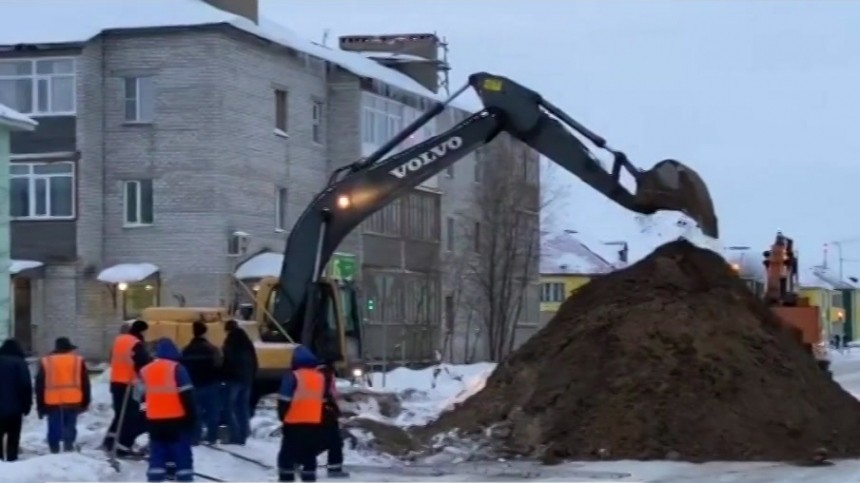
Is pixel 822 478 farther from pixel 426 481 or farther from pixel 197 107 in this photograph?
pixel 197 107

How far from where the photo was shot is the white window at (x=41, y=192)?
42719 mm

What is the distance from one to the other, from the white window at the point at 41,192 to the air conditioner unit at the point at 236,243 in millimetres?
4250

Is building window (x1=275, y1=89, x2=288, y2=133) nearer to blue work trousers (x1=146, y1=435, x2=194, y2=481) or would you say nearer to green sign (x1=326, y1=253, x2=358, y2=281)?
green sign (x1=326, y1=253, x2=358, y2=281)

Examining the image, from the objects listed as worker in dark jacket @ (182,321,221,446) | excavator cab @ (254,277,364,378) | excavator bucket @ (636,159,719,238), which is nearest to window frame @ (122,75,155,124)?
excavator cab @ (254,277,364,378)

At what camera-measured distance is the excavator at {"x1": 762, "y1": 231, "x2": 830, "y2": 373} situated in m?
29.0

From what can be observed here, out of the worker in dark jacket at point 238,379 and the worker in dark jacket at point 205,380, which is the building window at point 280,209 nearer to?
the worker in dark jacket at point 238,379

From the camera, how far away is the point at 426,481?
18125 millimetres

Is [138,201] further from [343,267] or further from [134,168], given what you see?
[343,267]

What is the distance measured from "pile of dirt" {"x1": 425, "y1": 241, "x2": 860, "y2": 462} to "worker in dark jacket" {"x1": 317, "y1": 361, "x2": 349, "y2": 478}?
3.55m

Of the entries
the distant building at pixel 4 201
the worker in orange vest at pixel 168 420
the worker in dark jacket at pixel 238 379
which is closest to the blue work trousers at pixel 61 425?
the worker in dark jacket at pixel 238 379

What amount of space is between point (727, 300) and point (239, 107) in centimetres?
2202

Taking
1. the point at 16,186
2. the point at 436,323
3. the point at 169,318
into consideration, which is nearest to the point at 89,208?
the point at 16,186

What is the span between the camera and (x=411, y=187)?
81.4ft

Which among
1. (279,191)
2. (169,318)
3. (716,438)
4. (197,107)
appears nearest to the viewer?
(716,438)
